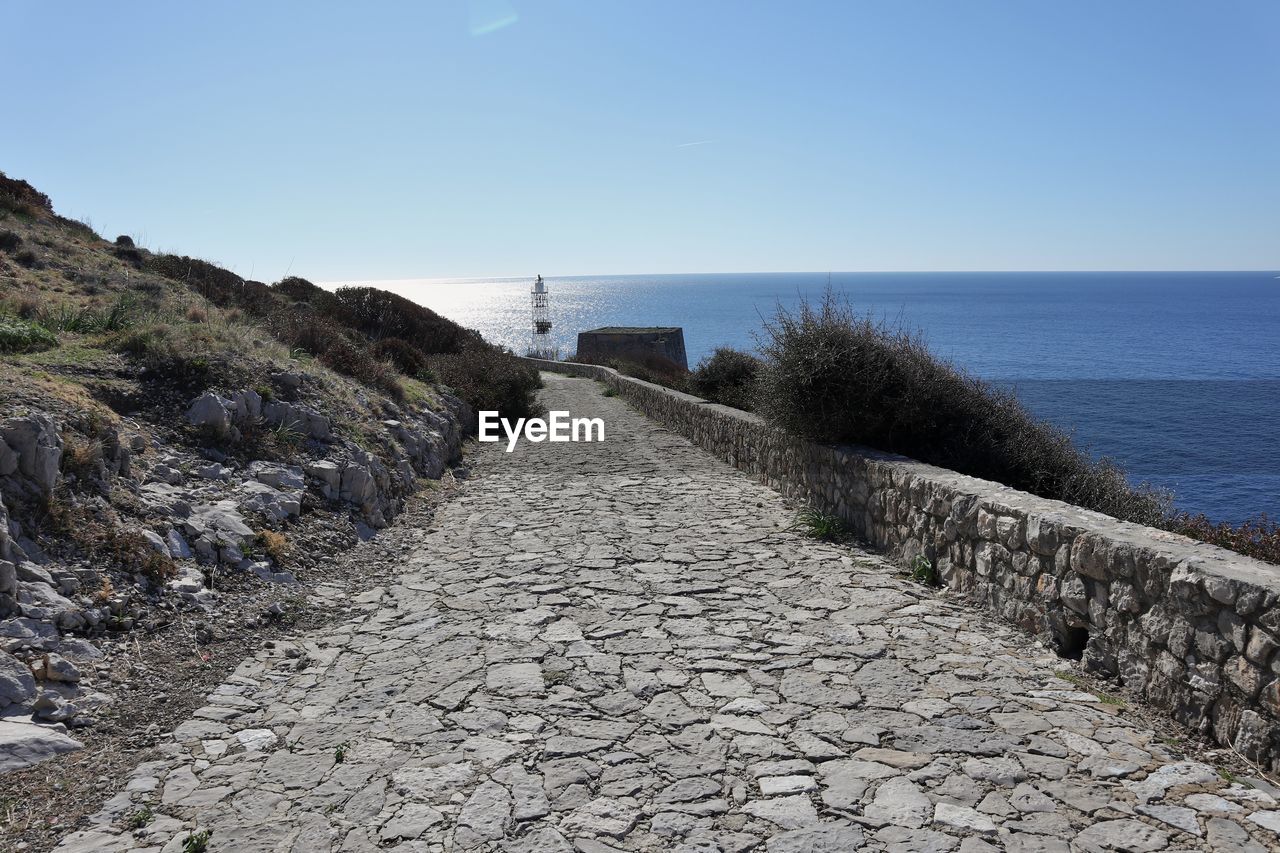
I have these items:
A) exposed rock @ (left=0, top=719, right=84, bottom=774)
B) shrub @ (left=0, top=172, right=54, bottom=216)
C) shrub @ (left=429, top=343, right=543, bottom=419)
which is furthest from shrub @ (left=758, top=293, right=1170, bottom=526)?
shrub @ (left=0, top=172, right=54, bottom=216)

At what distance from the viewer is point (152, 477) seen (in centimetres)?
645

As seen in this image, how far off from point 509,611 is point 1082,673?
12.5 ft

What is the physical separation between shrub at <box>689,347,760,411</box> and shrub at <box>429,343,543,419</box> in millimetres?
3994

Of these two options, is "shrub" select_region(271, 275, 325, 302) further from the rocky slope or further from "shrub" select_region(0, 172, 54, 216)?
the rocky slope

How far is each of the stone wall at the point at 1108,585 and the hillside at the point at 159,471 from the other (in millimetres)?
5085

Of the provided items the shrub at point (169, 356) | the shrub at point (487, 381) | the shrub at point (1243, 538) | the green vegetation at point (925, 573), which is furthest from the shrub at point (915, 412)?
the shrub at point (487, 381)

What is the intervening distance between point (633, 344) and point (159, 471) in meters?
34.7

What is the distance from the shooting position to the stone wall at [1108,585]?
359 centimetres

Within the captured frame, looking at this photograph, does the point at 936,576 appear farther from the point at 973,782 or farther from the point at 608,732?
the point at 608,732

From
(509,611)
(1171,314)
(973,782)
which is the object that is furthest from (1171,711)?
(1171,314)

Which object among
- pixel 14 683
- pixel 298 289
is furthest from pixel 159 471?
pixel 298 289

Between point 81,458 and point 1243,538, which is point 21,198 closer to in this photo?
point 81,458

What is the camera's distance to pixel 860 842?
10.4ft

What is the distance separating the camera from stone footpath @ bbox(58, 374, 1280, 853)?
3236 millimetres
